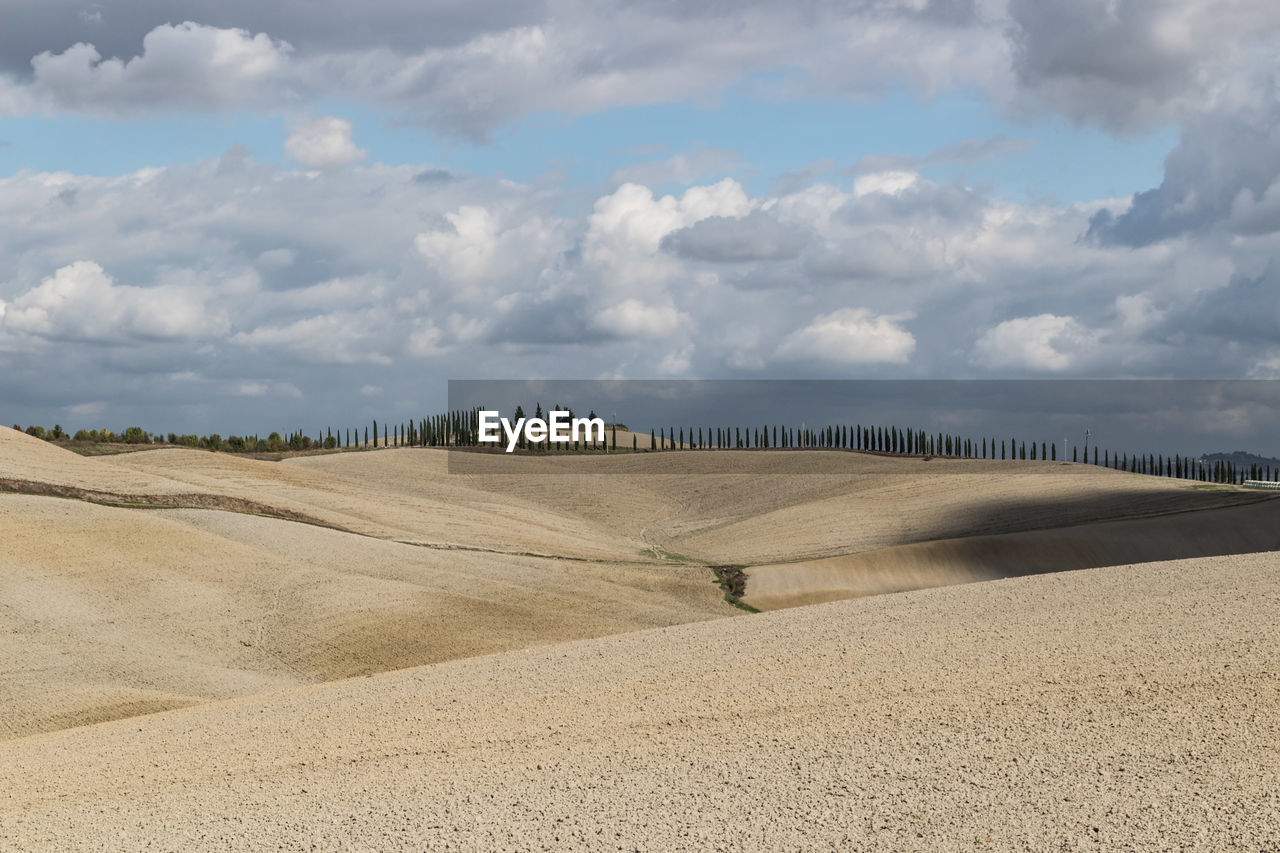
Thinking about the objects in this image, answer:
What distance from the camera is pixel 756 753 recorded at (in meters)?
11.4

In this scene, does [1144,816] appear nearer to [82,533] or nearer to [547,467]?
[82,533]

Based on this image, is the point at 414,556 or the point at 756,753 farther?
the point at 414,556

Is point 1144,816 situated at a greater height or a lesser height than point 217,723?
greater

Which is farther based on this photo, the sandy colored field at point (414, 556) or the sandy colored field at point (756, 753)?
the sandy colored field at point (414, 556)

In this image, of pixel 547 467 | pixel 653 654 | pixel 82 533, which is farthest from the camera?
pixel 547 467

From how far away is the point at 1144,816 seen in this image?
9.15 meters

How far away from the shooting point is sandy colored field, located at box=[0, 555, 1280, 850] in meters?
9.48

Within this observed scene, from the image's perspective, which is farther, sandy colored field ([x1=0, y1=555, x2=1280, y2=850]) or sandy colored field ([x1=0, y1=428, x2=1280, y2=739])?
sandy colored field ([x1=0, y1=428, x2=1280, y2=739])

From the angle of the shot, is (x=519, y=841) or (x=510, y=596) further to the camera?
(x=510, y=596)

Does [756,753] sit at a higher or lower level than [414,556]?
higher

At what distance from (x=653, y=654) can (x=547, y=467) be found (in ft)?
212

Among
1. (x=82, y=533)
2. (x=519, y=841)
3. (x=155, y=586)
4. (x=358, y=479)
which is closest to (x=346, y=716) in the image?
(x=519, y=841)

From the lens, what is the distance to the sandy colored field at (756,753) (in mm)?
9484

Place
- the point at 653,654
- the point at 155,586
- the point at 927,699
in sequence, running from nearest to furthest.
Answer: the point at 927,699, the point at 653,654, the point at 155,586
